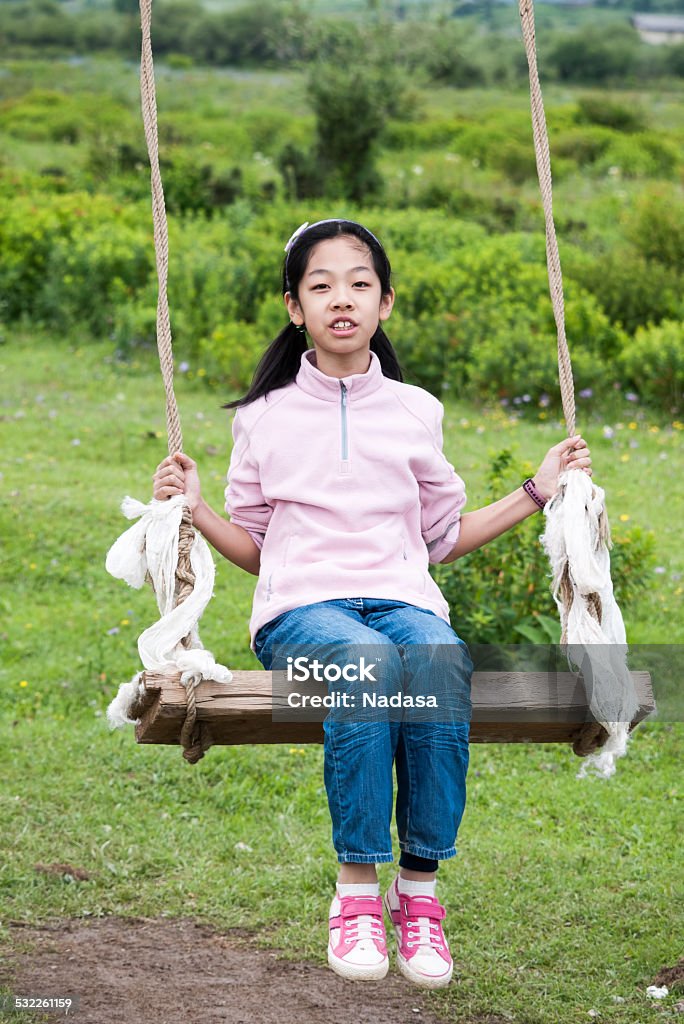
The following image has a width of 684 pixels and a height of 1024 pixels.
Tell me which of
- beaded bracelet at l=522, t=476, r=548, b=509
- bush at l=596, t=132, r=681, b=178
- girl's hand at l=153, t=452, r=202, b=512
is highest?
bush at l=596, t=132, r=681, b=178

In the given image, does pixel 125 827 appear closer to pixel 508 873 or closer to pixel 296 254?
pixel 508 873

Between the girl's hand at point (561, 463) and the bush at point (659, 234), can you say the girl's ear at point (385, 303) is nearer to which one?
the girl's hand at point (561, 463)

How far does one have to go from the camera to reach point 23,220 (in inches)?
452

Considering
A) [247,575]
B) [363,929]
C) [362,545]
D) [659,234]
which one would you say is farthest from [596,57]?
[363,929]

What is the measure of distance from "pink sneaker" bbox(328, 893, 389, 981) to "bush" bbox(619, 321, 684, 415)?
258 inches

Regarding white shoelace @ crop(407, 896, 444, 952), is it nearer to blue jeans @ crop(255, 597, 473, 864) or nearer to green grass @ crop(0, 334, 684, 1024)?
blue jeans @ crop(255, 597, 473, 864)

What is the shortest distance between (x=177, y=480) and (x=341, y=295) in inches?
22.8

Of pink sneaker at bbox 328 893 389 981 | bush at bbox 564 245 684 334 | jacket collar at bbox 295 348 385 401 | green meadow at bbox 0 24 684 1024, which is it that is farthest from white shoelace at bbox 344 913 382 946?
bush at bbox 564 245 684 334

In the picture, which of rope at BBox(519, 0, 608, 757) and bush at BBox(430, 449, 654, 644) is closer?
rope at BBox(519, 0, 608, 757)

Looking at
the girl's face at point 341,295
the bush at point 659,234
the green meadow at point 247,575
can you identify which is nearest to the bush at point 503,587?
the green meadow at point 247,575

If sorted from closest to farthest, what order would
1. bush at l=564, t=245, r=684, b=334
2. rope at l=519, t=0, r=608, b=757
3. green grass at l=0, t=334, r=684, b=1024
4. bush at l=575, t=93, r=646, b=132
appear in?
rope at l=519, t=0, r=608, b=757
green grass at l=0, t=334, r=684, b=1024
bush at l=564, t=245, r=684, b=334
bush at l=575, t=93, r=646, b=132

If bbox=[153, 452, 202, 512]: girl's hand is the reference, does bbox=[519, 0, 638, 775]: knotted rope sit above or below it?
below

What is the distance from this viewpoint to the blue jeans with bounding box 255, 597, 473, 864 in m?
2.68

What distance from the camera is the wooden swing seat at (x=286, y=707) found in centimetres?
276
